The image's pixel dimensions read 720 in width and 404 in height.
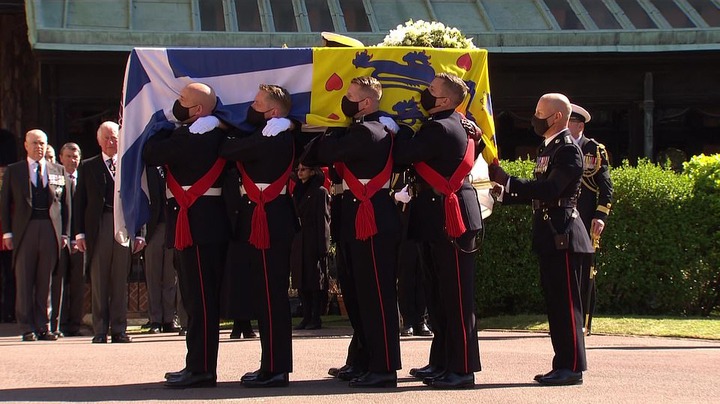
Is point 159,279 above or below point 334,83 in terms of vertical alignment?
below

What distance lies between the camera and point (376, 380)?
26.3 feet

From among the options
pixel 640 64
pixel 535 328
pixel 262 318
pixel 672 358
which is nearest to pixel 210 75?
A: pixel 262 318

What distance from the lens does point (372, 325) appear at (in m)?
8.12

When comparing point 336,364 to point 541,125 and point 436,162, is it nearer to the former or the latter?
point 436,162

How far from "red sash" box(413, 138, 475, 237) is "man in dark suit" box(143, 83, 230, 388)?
4.46ft

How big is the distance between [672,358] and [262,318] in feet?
11.7

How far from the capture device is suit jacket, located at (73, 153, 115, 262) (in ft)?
38.1

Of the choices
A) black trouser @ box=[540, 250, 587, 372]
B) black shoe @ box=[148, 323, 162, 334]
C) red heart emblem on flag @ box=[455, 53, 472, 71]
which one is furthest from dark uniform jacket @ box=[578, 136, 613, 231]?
black shoe @ box=[148, 323, 162, 334]

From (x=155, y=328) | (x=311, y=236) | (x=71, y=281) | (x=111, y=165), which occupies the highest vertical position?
(x=111, y=165)

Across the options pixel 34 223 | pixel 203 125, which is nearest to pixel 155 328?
pixel 34 223

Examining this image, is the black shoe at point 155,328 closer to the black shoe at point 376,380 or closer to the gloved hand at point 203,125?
the gloved hand at point 203,125

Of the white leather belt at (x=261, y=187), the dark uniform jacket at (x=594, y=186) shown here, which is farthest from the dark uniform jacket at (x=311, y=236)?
the white leather belt at (x=261, y=187)

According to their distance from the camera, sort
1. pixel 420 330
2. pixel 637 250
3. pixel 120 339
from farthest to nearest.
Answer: pixel 637 250 < pixel 420 330 < pixel 120 339

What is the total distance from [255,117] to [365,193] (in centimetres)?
91
